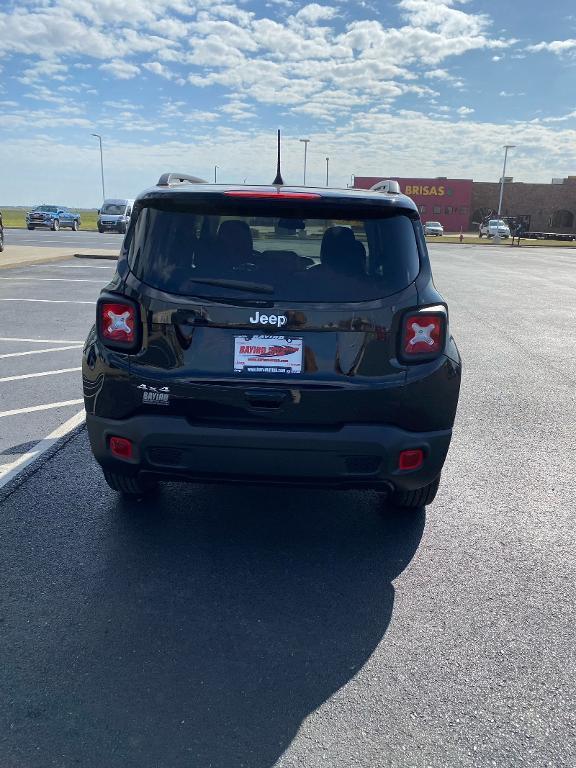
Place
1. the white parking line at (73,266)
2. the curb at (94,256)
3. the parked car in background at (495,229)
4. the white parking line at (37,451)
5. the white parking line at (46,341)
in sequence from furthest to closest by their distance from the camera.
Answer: the parked car in background at (495,229), the curb at (94,256), the white parking line at (73,266), the white parking line at (46,341), the white parking line at (37,451)

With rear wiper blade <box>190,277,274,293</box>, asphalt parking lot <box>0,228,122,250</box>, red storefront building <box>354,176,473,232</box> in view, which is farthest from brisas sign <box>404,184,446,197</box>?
rear wiper blade <box>190,277,274,293</box>

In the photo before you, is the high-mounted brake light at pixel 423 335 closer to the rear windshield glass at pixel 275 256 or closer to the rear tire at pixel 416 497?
the rear windshield glass at pixel 275 256

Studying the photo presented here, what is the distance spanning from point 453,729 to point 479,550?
1.41 metres

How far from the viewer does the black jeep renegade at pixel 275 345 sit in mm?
3061

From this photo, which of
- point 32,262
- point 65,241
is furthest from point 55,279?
point 65,241

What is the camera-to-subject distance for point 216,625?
288 centimetres

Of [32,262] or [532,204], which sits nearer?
[32,262]

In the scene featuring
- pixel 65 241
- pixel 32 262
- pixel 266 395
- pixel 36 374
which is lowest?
pixel 65 241

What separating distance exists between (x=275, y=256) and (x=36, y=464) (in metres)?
2.43

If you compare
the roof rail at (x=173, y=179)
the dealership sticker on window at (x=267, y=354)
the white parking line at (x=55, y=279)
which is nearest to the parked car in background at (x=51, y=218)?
the white parking line at (x=55, y=279)

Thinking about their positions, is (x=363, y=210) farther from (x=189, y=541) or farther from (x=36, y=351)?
(x=36, y=351)

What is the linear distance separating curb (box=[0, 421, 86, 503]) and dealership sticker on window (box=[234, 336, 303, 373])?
1.96 metres

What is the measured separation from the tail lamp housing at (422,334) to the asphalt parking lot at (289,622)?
1.12m

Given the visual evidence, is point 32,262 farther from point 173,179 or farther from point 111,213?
point 111,213
